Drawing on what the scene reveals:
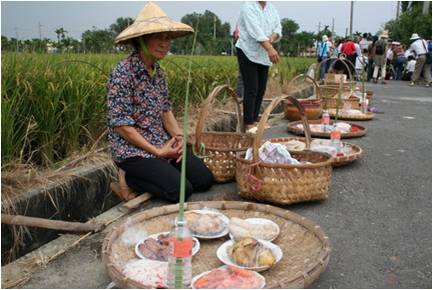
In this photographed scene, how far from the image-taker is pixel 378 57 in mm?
13320

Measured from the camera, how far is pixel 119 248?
6.86 feet

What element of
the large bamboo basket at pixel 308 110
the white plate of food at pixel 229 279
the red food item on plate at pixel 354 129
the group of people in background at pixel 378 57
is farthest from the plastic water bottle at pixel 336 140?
the group of people in background at pixel 378 57

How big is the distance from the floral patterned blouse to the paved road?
549mm

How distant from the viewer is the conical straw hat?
2563 millimetres

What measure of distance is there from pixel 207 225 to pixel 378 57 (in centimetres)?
1245

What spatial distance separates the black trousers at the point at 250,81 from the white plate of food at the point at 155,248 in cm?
243

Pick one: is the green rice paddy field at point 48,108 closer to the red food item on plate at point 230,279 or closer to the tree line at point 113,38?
the tree line at point 113,38

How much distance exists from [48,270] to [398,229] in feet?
6.11

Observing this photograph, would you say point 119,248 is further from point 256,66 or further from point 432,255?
point 256,66

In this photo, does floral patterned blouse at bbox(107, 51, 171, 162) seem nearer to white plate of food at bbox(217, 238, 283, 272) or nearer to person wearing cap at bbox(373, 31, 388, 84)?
white plate of food at bbox(217, 238, 283, 272)

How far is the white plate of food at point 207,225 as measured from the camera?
225 centimetres

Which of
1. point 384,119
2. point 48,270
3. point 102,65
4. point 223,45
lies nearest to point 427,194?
point 48,270

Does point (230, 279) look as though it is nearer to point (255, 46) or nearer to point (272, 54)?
point (272, 54)

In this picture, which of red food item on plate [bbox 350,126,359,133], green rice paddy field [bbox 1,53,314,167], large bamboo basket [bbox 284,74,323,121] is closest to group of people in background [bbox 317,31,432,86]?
large bamboo basket [bbox 284,74,323,121]
